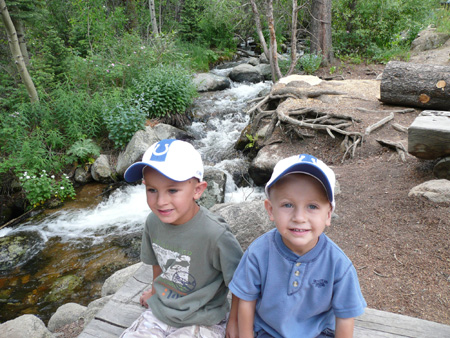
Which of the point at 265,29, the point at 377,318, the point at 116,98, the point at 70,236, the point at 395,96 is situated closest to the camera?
the point at 377,318

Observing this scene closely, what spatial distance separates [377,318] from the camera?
2.04 meters

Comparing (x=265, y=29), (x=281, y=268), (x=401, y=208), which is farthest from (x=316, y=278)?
(x=265, y=29)

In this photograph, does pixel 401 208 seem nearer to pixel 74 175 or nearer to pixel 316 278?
pixel 316 278

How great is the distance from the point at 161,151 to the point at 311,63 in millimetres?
10573

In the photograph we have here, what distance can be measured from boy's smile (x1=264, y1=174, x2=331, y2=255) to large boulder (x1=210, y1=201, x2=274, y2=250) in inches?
76.8

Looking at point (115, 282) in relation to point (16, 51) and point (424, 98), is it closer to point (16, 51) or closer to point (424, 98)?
point (16, 51)

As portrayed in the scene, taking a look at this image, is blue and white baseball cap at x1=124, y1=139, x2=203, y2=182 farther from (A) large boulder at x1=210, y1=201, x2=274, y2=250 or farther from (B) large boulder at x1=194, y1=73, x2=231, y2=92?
(B) large boulder at x1=194, y1=73, x2=231, y2=92

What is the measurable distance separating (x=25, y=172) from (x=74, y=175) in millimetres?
1016

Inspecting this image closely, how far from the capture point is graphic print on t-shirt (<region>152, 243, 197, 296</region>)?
1835mm

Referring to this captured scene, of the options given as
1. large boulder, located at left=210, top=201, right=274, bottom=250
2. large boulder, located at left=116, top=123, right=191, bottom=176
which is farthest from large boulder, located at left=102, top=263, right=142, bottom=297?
large boulder, located at left=116, top=123, right=191, bottom=176

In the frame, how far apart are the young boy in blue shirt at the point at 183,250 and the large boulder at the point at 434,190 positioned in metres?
3.02

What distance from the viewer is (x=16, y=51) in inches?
287

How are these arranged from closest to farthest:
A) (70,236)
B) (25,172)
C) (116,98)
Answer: (70,236), (25,172), (116,98)

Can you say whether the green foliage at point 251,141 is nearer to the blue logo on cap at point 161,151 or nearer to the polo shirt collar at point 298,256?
the blue logo on cap at point 161,151
